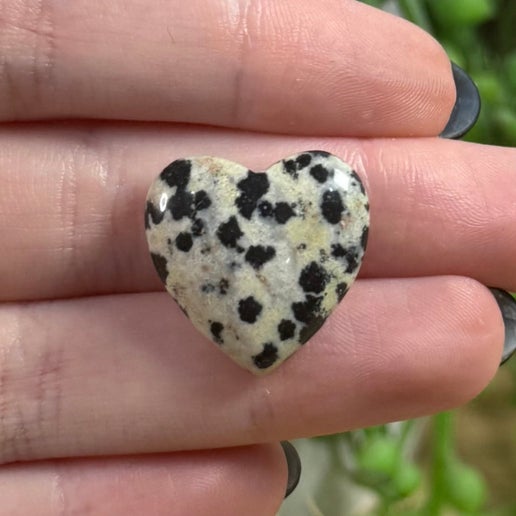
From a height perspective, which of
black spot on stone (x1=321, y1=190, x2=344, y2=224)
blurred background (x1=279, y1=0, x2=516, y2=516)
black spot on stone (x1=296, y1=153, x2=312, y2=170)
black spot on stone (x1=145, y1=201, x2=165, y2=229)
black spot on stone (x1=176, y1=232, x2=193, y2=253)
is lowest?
blurred background (x1=279, y1=0, x2=516, y2=516)

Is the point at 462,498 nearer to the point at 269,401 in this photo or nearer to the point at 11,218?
the point at 269,401

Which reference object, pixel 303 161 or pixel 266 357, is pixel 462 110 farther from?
pixel 266 357

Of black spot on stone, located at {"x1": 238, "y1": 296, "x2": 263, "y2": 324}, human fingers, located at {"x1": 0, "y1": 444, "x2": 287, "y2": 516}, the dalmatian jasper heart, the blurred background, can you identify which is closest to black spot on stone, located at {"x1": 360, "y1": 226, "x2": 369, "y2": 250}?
the dalmatian jasper heart

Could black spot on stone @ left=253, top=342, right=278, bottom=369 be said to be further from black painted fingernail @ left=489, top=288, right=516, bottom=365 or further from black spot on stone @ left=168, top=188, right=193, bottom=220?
black painted fingernail @ left=489, top=288, right=516, bottom=365

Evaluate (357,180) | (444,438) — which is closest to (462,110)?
(357,180)

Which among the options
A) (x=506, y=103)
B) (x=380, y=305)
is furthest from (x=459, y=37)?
(x=380, y=305)

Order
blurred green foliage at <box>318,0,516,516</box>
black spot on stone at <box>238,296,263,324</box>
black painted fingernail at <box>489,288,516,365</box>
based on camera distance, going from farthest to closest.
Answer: blurred green foliage at <box>318,0,516,516</box>
black painted fingernail at <box>489,288,516,365</box>
black spot on stone at <box>238,296,263,324</box>
